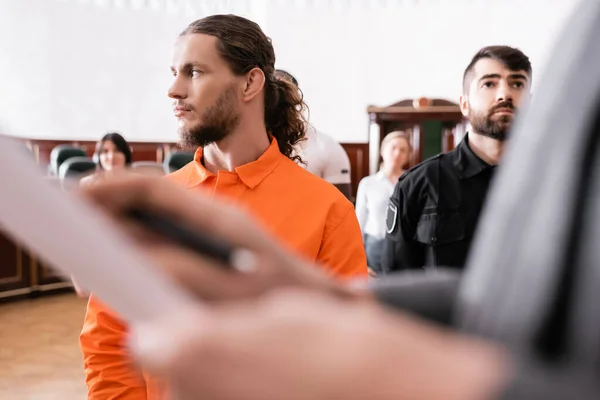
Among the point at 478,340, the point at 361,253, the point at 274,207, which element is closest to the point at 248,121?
the point at 274,207

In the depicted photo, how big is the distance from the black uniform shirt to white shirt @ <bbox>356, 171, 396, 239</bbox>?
4.21ft

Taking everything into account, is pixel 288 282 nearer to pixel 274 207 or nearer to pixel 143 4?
pixel 274 207

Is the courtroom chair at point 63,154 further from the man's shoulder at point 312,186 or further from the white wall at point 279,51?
the man's shoulder at point 312,186

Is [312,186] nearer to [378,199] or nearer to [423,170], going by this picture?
[423,170]

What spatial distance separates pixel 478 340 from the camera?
0.32m

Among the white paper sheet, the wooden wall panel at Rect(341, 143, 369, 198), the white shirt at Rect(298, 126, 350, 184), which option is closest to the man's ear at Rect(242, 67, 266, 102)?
the white shirt at Rect(298, 126, 350, 184)

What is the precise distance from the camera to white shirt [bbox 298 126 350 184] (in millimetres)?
2719

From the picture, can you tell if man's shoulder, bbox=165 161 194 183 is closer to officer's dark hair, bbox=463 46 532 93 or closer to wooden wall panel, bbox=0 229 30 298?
officer's dark hair, bbox=463 46 532 93

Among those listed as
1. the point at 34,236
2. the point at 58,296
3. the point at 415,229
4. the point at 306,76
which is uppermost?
the point at 306,76

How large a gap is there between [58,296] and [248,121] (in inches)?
189

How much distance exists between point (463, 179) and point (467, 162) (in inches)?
2.8

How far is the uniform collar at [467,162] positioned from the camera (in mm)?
2023

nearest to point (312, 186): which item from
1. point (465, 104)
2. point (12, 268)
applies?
point (465, 104)

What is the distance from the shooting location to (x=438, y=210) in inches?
79.7
